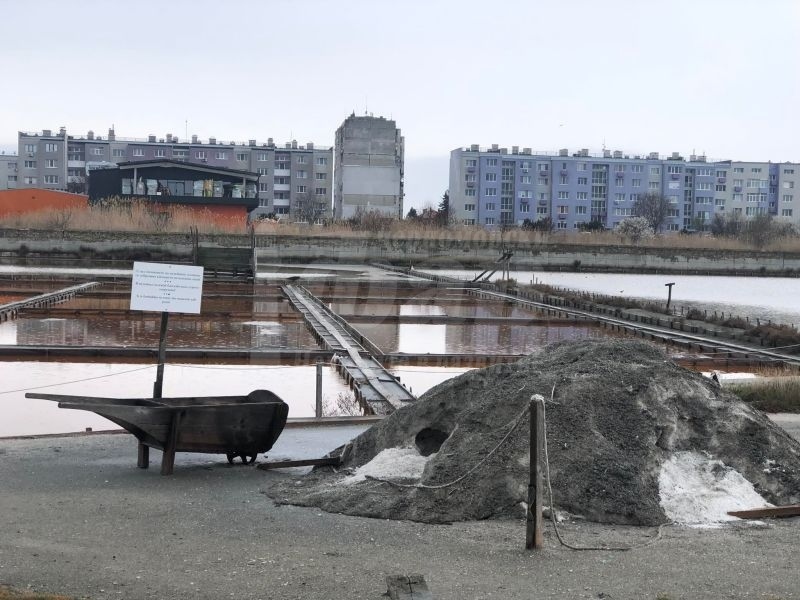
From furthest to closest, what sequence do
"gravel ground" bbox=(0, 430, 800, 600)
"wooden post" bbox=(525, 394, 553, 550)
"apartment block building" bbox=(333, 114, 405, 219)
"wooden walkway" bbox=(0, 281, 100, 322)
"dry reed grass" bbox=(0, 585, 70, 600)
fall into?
"apartment block building" bbox=(333, 114, 405, 219) < "wooden walkway" bbox=(0, 281, 100, 322) < "wooden post" bbox=(525, 394, 553, 550) < "gravel ground" bbox=(0, 430, 800, 600) < "dry reed grass" bbox=(0, 585, 70, 600)

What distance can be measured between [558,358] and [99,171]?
60236 millimetres

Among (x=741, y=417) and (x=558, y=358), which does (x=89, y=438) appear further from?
(x=741, y=417)

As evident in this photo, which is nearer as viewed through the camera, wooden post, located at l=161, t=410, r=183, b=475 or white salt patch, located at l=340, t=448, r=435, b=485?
→ white salt patch, located at l=340, t=448, r=435, b=485

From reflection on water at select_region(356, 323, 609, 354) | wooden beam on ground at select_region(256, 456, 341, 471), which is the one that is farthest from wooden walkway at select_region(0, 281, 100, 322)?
wooden beam on ground at select_region(256, 456, 341, 471)

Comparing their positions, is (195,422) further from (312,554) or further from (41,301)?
(41,301)

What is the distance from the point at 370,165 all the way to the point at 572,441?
90327mm

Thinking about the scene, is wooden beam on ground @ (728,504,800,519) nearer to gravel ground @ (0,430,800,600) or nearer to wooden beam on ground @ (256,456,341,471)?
gravel ground @ (0,430,800,600)

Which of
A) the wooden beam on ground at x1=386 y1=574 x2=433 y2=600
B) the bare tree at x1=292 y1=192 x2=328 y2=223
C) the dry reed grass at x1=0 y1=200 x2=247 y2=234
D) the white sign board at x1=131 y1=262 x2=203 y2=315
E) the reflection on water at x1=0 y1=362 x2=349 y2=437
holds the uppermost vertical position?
the bare tree at x1=292 y1=192 x2=328 y2=223

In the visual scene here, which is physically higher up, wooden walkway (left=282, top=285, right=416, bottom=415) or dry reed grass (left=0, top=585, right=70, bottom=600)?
dry reed grass (left=0, top=585, right=70, bottom=600)

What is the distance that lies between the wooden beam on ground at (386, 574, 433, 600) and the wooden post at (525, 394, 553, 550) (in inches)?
36.2

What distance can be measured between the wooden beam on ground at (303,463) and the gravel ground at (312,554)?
0.71 metres

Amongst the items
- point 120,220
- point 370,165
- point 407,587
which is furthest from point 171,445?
point 370,165

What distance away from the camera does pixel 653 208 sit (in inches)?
4235

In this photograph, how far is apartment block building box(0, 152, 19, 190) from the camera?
12719 cm
